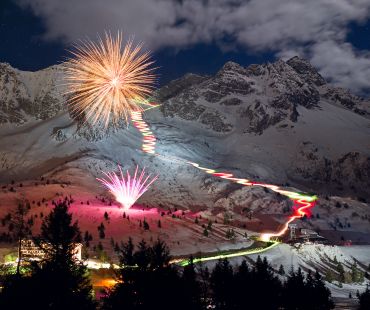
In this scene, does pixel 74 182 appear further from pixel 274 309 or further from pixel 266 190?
pixel 274 309

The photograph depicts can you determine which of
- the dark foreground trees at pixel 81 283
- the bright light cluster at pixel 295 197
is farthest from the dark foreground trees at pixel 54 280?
the bright light cluster at pixel 295 197

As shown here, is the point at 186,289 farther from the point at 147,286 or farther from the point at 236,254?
the point at 236,254

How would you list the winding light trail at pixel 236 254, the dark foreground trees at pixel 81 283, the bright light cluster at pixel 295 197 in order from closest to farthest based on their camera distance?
1. the dark foreground trees at pixel 81 283
2. the winding light trail at pixel 236 254
3. the bright light cluster at pixel 295 197

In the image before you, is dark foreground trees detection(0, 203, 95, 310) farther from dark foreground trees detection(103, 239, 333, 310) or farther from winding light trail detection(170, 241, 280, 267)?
winding light trail detection(170, 241, 280, 267)

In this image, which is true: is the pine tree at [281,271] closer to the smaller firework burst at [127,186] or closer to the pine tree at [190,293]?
the smaller firework burst at [127,186]

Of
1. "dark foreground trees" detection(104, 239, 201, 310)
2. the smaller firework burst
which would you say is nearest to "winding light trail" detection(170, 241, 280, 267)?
the smaller firework burst

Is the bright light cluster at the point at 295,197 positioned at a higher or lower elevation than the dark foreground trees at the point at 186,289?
higher
